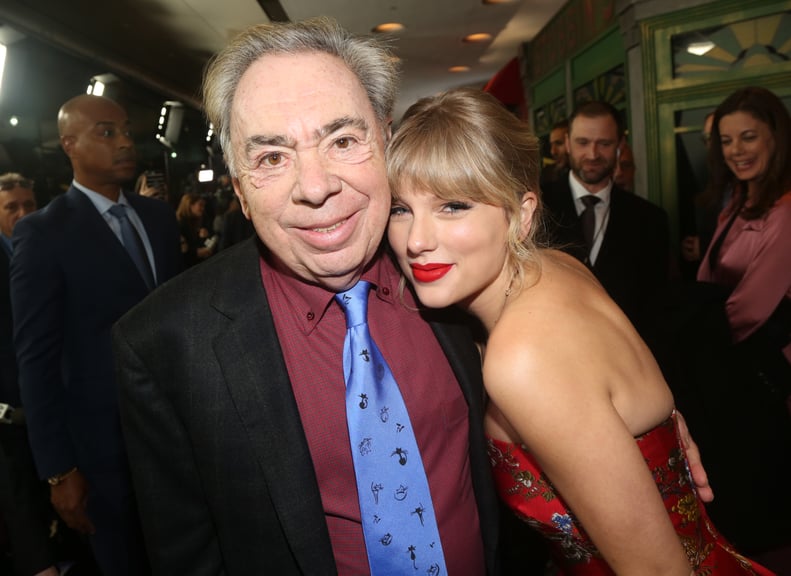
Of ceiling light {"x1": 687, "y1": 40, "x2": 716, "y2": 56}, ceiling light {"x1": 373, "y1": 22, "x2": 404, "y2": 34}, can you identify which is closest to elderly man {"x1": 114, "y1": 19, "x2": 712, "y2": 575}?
ceiling light {"x1": 687, "y1": 40, "x2": 716, "y2": 56}

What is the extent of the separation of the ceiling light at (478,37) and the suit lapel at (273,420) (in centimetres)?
698

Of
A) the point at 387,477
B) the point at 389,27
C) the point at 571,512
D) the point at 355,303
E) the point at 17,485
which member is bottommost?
the point at 17,485

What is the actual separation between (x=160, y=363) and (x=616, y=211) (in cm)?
262

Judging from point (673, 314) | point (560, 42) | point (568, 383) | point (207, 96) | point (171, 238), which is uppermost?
point (560, 42)

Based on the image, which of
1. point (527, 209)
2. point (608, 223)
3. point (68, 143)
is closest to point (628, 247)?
point (608, 223)

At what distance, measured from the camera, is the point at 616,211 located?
10.2 feet

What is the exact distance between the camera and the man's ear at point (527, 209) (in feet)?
4.54

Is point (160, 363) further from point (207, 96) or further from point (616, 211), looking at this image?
point (616, 211)

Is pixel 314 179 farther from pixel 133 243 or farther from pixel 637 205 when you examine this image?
pixel 637 205

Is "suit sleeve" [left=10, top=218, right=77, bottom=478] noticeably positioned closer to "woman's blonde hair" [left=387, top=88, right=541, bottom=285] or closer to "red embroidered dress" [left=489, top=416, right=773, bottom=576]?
"woman's blonde hair" [left=387, top=88, right=541, bottom=285]

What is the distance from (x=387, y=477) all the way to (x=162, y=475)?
1.61 feet

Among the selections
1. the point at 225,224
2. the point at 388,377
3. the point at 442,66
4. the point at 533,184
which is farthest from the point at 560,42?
the point at 388,377

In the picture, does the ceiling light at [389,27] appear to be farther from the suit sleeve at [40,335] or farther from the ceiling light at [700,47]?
the suit sleeve at [40,335]

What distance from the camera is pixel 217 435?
1155mm
